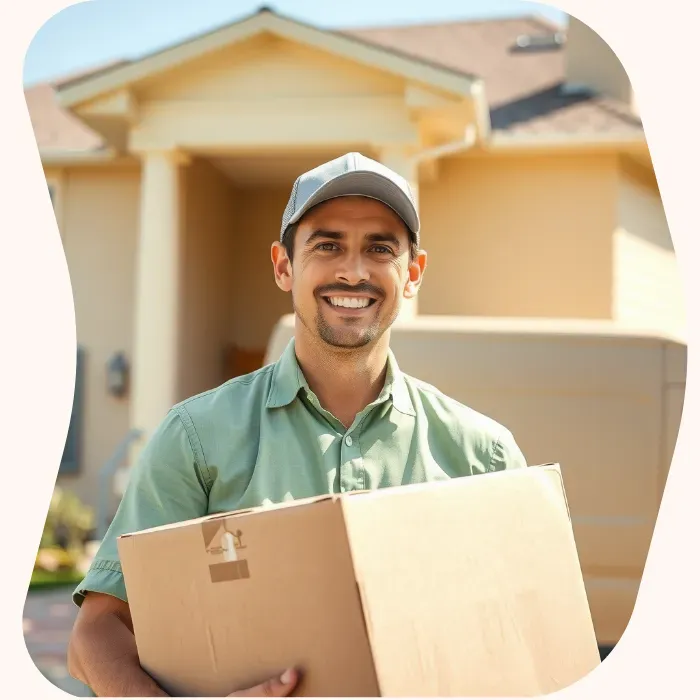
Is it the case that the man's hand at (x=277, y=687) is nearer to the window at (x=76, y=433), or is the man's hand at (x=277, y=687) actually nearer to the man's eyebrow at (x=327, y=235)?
the man's eyebrow at (x=327, y=235)

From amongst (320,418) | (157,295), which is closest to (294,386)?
(320,418)

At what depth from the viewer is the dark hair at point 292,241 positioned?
2.04m

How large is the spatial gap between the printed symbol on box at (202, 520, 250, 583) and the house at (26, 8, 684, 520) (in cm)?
477

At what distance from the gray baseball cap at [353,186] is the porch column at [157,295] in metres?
6.41

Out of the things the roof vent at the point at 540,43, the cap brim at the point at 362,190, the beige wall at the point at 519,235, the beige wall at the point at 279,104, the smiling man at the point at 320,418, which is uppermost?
the roof vent at the point at 540,43

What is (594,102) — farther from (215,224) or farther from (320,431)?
(320,431)

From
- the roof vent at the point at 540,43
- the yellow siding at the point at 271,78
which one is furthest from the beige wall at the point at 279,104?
the roof vent at the point at 540,43

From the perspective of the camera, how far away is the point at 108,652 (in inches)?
69.3

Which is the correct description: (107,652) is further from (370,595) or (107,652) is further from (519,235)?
(519,235)

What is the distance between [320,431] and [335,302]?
26 cm

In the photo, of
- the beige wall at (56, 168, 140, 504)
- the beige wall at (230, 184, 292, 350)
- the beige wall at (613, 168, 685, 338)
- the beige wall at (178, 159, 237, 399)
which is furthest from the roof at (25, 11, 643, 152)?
the beige wall at (613, 168, 685, 338)

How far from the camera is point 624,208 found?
623cm

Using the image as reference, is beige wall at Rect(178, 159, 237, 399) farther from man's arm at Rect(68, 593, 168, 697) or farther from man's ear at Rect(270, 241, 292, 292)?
man's arm at Rect(68, 593, 168, 697)

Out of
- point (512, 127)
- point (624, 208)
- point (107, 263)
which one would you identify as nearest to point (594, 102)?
point (512, 127)
